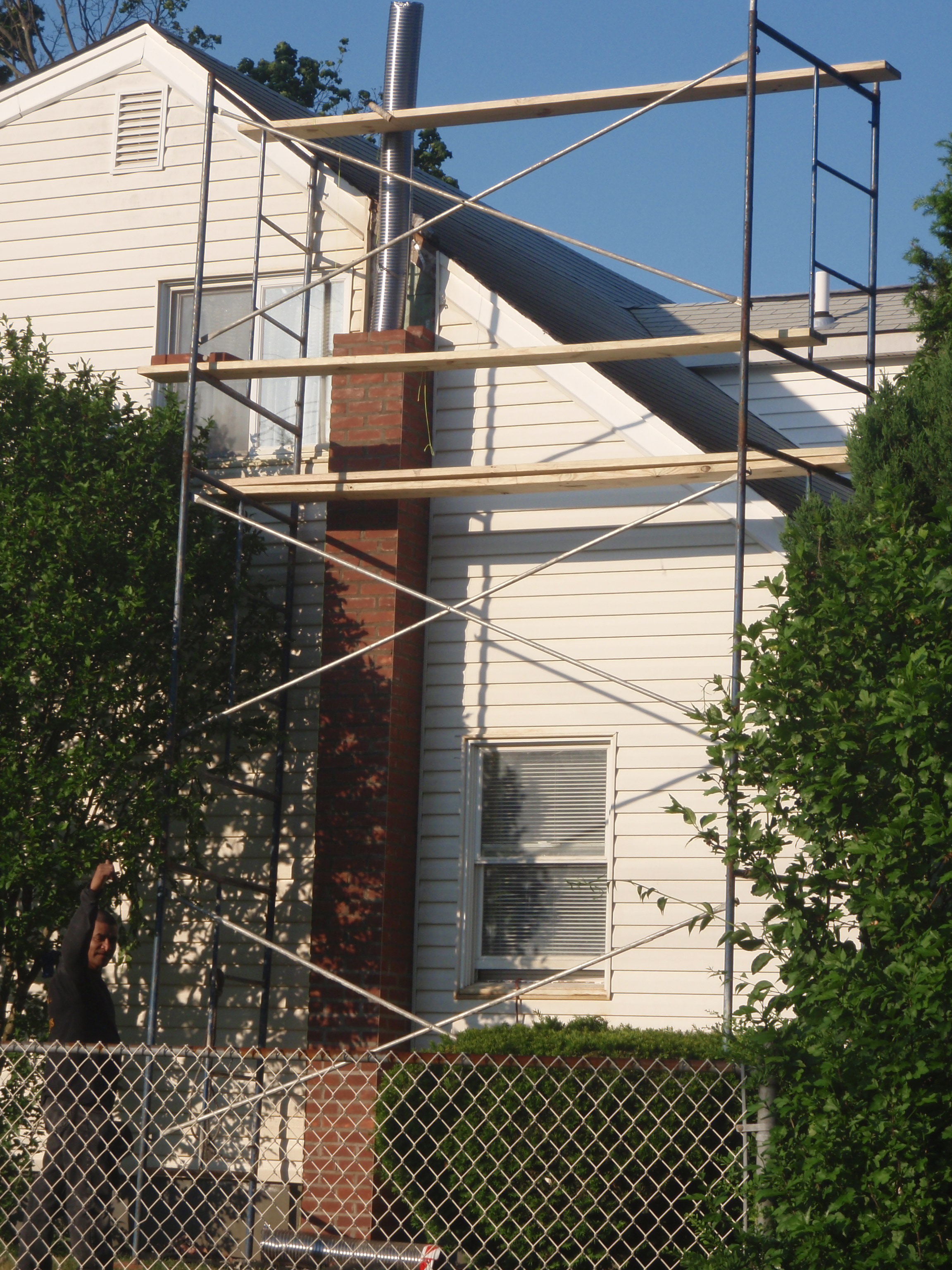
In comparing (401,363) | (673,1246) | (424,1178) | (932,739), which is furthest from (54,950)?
(932,739)

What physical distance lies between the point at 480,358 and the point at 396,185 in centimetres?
218

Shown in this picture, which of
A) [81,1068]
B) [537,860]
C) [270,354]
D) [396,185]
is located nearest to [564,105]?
[396,185]

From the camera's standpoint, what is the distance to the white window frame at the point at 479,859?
895 centimetres

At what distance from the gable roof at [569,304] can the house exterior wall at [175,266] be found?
11.2 inches

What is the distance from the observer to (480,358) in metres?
8.50

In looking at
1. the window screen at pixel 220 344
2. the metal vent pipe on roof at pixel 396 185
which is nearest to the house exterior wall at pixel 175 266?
the window screen at pixel 220 344

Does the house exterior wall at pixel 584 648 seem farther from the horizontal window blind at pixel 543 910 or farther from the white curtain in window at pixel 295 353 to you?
the white curtain in window at pixel 295 353

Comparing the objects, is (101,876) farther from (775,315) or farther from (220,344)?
(775,315)

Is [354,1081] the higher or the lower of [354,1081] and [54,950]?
the lower

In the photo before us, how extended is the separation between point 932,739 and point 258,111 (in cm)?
752

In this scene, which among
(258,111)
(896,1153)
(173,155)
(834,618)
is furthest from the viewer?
(173,155)

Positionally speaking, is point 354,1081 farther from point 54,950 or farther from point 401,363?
point 401,363

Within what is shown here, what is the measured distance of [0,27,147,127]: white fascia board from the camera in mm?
11531

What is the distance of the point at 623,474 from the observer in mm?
8664
